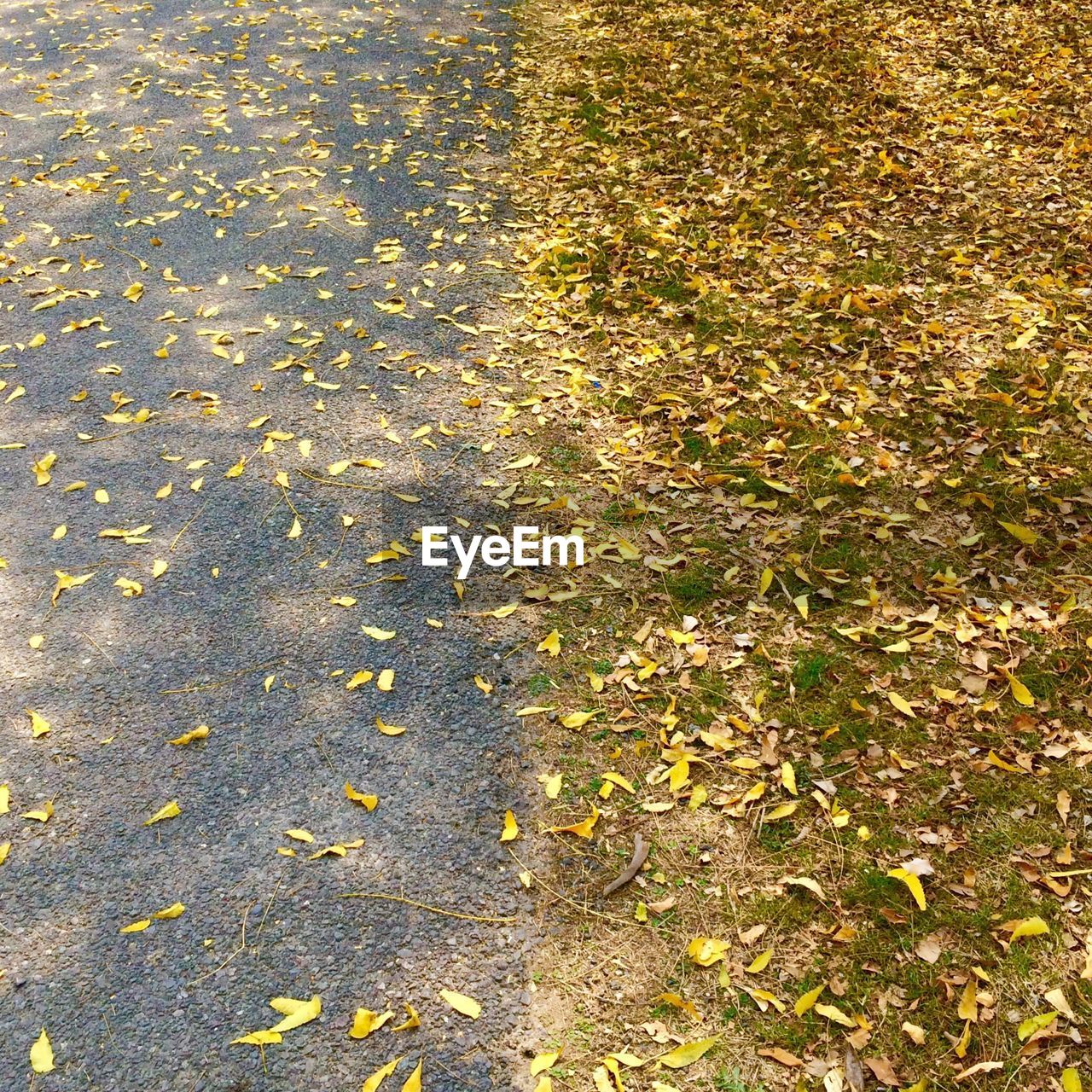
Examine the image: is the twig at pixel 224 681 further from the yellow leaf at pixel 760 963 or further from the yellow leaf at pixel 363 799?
the yellow leaf at pixel 760 963

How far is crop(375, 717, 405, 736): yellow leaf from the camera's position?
2.85 m

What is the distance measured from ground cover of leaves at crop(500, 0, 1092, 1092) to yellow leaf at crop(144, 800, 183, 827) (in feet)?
3.69

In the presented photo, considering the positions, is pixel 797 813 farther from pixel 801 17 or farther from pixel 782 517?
pixel 801 17

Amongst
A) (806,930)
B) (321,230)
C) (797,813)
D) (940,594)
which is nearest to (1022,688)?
(940,594)

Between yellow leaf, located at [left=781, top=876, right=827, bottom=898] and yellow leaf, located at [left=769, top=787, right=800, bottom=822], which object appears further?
yellow leaf, located at [left=769, top=787, right=800, bottom=822]

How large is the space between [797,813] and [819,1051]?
663 millimetres

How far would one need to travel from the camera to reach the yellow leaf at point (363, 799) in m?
2.66

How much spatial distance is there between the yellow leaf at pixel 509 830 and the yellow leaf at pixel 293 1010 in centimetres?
65

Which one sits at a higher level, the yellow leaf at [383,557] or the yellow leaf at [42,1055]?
the yellow leaf at [383,557]

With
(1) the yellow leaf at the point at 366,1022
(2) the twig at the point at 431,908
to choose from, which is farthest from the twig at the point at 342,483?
(1) the yellow leaf at the point at 366,1022

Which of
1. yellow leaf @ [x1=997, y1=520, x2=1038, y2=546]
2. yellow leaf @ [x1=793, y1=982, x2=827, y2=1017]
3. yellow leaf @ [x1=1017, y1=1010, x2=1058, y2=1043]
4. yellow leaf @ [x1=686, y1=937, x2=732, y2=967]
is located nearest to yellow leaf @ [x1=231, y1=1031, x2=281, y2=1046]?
yellow leaf @ [x1=686, y1=937, x2=732, y2=967]

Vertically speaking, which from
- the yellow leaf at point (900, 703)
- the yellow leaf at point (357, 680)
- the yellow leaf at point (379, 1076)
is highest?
the yellow leaf at point (900, 703)

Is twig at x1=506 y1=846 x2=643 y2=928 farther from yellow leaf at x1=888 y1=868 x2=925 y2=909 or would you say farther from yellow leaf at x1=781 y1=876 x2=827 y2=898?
yellow leaf at x1=888 y1=868 x2=925 y2=909

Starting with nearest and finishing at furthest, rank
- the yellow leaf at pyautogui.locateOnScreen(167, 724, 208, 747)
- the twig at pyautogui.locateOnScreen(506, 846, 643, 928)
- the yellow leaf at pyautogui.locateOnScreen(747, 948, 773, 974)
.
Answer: the yellow leaf at pyautogui.locateOnScreen(747, 948, 773, 974) → the twig at pyautogui.locateOnScreen(506, 846, 643, 928) → the yellow leaf at pyautogui.locateOnScreen(167, 724, 208, 747)
